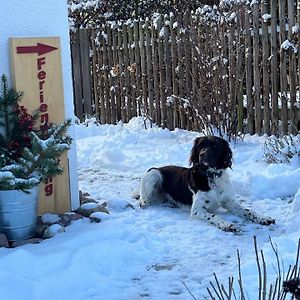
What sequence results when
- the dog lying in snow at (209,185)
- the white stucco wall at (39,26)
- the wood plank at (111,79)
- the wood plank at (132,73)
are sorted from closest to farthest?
the white stucco wall at (39,26), the dog lying in snow at (209,185), the wood plank at (132,73), the wood plank at (111,79)

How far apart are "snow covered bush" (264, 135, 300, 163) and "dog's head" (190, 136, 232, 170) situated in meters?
1.40

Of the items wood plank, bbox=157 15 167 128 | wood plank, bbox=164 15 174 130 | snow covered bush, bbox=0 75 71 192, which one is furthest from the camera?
wood plank, bbox=157 15 167 128

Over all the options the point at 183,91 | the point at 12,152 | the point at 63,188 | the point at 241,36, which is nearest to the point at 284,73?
the point at 241,36

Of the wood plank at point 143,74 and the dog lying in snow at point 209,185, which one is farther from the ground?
the wood plank at point 143,74

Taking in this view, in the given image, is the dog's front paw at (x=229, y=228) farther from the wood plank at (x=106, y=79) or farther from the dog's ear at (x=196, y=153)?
the wood plank at (x=106, y=79)

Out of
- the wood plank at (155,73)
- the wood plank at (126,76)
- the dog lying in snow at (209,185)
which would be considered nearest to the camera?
the dog lying in snow at (209,185)

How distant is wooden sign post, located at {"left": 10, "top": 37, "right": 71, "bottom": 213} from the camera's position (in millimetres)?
5707

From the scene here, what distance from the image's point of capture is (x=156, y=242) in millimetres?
5363

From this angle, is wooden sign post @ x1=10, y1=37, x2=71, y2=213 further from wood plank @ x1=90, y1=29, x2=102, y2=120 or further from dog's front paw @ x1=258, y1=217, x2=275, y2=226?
wood plank @ x1=90, y1=29, x2=102, y2=120

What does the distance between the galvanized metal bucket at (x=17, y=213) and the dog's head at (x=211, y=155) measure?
1.77 m

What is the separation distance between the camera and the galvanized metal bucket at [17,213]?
5250mm

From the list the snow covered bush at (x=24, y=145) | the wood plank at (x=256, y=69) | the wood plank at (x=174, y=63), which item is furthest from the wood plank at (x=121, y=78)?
the snow covered bush at (x=24, y=145)

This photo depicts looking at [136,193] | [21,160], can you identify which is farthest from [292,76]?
[21,160]

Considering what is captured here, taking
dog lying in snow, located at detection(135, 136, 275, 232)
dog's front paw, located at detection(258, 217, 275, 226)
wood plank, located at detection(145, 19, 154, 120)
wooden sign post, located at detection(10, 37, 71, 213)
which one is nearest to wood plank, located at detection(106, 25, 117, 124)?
wood plank, located at detection(145, 19, 154, 120)
